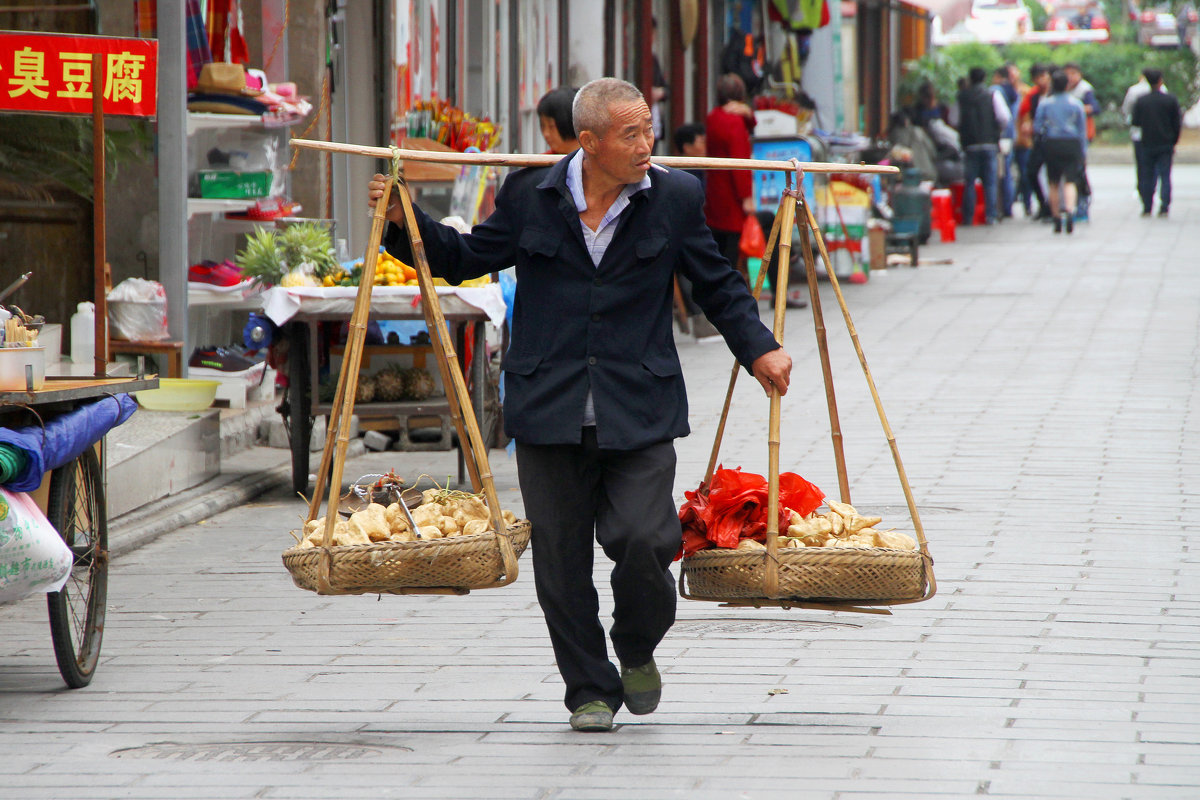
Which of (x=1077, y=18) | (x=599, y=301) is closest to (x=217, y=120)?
(x=599, y=301)

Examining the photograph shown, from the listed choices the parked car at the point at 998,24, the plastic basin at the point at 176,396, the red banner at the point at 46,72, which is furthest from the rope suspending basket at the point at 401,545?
the parked car at the point at 998,24

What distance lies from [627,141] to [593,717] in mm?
1525

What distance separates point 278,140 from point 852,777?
8010mm

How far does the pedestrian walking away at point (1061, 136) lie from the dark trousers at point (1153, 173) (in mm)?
1395

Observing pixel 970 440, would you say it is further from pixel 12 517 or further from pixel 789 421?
pixel 12 517

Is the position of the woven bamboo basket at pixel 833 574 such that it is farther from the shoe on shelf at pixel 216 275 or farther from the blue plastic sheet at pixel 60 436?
the shoe on shelf at pixel 216 275

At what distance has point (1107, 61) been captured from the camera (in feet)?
154

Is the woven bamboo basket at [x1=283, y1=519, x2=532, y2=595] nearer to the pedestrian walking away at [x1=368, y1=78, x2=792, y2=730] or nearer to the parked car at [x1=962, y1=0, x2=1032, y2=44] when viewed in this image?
the pedestrian walking away at [x1=368, y1=78, x2=792, y2=730]

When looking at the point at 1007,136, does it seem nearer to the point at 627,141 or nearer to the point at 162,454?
the point at 162,454

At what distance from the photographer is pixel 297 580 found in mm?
4387

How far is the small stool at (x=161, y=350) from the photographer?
9.70 meters

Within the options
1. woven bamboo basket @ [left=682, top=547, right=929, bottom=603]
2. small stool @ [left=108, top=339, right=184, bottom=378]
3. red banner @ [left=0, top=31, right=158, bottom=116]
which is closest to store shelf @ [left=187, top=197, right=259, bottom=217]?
small stool @ [left=108, top=339, right=184, bottom=378]

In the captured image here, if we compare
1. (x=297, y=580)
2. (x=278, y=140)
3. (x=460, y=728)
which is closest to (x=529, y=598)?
(x=460, y=728)

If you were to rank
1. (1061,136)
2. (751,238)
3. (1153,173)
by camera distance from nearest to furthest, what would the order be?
1. (751,238)
2. (1061,136)
3. (1153,173)
